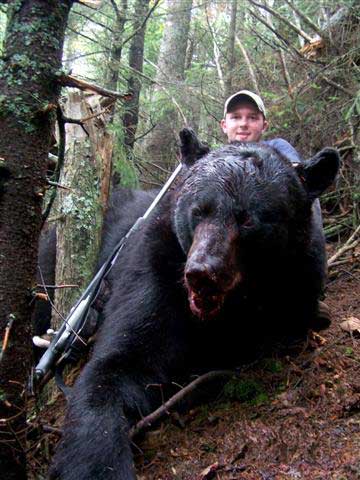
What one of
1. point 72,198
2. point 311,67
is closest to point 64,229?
point 72,198

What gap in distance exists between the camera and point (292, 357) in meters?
3.68

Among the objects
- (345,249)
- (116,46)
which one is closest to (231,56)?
(116,46)

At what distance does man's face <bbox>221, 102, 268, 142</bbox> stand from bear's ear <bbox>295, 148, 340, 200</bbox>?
7.23 feet

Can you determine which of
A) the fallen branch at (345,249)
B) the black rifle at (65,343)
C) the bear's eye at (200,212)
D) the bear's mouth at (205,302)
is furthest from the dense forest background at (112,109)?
the bear's mouth at (205,302)

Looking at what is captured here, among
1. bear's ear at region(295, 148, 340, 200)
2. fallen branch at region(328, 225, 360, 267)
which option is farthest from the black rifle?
fallen branch at region(328, 225, 360, 267)

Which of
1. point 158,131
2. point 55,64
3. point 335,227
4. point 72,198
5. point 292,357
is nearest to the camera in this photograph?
point 55,64

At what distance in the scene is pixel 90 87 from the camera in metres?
2.16

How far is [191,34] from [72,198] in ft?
28.4

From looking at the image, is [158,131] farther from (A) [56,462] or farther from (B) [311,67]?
(A) [56,462]

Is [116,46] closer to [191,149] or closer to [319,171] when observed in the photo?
[191,149]

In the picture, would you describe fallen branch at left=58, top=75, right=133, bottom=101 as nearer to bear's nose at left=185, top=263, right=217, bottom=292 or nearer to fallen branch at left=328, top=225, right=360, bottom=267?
bear's nose at left=185, top=263, right=217, bottom=292

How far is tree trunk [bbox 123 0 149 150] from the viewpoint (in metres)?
7.35

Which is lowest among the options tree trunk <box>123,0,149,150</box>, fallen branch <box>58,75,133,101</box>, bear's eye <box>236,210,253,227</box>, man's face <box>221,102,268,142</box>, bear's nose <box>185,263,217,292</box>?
bear's nose <box>185,263,217,292</box>

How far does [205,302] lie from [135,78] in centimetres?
586
